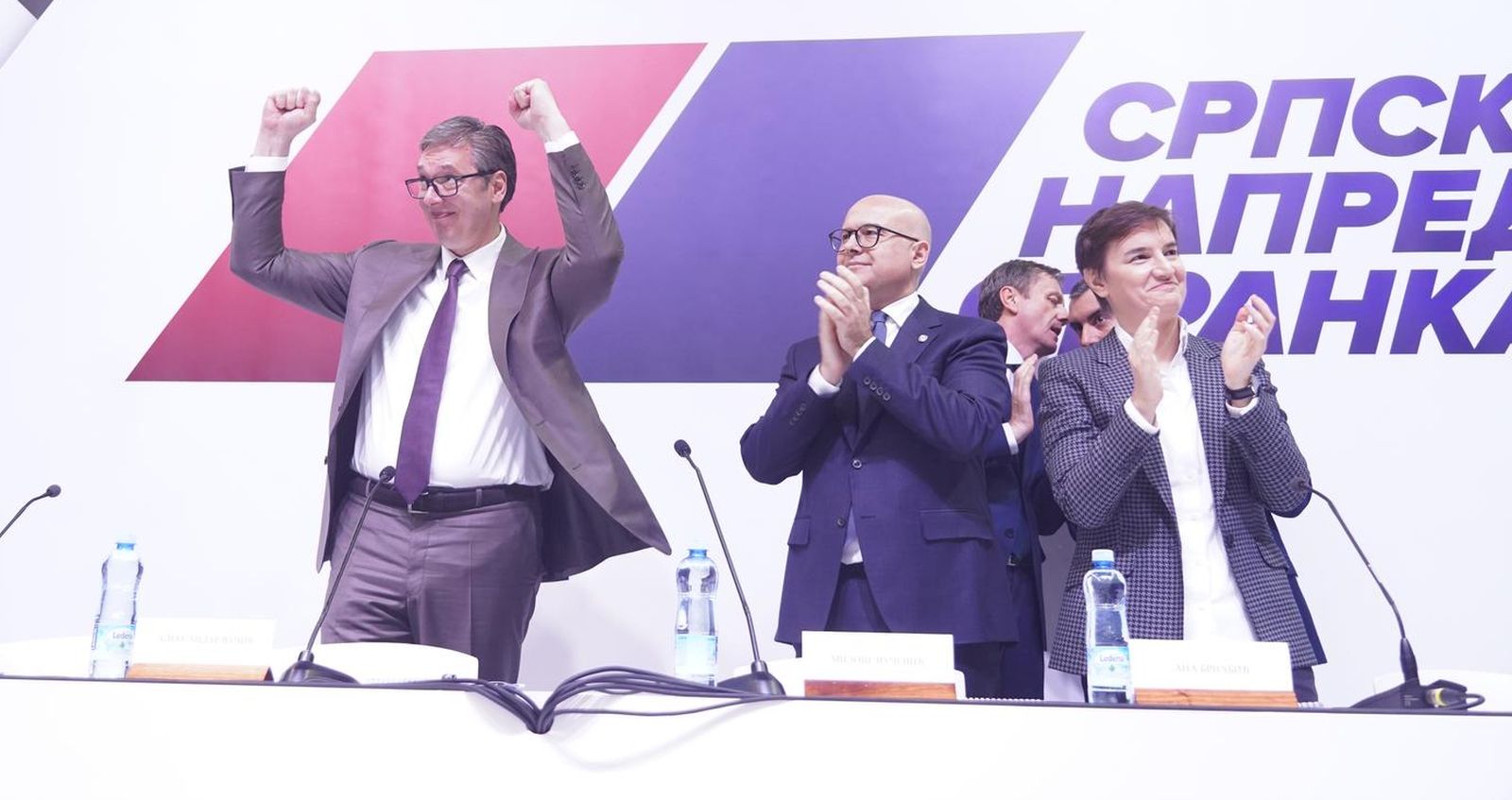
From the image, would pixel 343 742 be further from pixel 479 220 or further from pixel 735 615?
pixel 735 615

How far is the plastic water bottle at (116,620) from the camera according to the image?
1.70 m

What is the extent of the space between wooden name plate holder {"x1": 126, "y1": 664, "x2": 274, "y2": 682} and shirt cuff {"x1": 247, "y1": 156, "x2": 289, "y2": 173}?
54.6 inches

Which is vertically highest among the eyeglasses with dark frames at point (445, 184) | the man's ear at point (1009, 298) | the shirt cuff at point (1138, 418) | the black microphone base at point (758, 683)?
the eyeglasses with dark frames at point (445, 184)

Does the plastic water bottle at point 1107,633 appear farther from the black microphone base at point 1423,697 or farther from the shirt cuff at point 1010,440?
the shirt cuff at point 1010,440

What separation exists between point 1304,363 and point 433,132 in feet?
7.02

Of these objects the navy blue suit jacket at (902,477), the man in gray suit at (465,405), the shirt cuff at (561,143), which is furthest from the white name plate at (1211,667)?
the shirt cuff at (561,143)

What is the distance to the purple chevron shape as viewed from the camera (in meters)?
3.33

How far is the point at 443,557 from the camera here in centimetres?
243

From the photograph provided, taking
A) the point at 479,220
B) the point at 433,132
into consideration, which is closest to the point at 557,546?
the point at 479,220

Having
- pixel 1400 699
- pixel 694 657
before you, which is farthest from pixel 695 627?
pixel 1400 699

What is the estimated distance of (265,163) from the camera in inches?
104

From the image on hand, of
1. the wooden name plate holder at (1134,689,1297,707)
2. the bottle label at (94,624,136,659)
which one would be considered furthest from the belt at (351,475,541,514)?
the wooden name plate holder at (1134,689,1297,707)

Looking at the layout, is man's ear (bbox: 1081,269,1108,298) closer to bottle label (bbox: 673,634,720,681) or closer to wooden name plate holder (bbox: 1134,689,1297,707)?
bottle label (bbox: 673,634,720,681)

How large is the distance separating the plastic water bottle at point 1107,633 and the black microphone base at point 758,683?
0.40 meters
